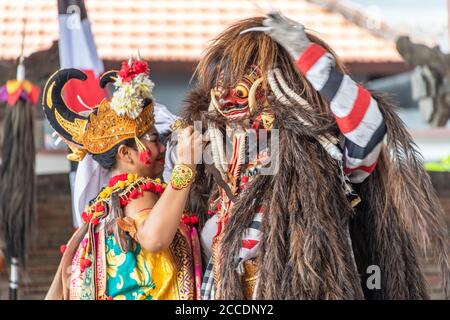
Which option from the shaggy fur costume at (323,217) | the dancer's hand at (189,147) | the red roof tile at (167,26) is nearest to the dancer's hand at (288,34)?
the shaggy fur costume at (323,217)

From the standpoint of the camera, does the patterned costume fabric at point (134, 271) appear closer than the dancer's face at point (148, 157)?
Yes

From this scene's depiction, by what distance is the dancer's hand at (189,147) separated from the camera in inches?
117

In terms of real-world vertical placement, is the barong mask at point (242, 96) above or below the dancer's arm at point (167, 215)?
above

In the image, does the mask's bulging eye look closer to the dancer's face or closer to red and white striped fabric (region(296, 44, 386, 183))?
red and white striped fabric (region(296, 44, 386, 183))

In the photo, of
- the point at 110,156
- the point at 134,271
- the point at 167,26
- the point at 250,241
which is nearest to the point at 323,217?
the point at 250,241

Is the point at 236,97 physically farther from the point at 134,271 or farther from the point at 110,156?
the point at 134,271

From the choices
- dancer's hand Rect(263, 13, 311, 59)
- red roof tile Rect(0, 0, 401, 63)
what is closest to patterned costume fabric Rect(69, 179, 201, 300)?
dancer's hand Rect(263, 13, 311, 59)

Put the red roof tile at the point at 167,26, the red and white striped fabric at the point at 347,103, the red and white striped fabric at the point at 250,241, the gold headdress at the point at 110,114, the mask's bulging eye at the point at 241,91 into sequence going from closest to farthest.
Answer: the red and white striped fabric at the point at 347,103
the red and white striped fabric at the point at 250,241
the mask's bulging eye at the point at 241,91
the gold headdress at the point at 110,114
the red roof tile at the point at 167,26

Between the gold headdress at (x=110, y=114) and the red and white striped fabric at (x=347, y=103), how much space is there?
63 cm

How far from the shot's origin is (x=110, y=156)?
3229 mm

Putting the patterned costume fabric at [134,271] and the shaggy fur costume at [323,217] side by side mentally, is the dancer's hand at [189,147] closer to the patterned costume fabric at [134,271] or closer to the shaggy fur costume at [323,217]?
the shaggy fur costume at [323,217]

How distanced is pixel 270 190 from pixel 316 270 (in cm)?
29

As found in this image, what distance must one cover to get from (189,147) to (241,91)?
9.4 inches

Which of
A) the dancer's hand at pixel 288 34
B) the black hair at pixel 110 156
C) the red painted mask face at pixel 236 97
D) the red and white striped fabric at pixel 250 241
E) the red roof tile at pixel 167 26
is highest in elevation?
the dancer's hand at pixel 288 34
